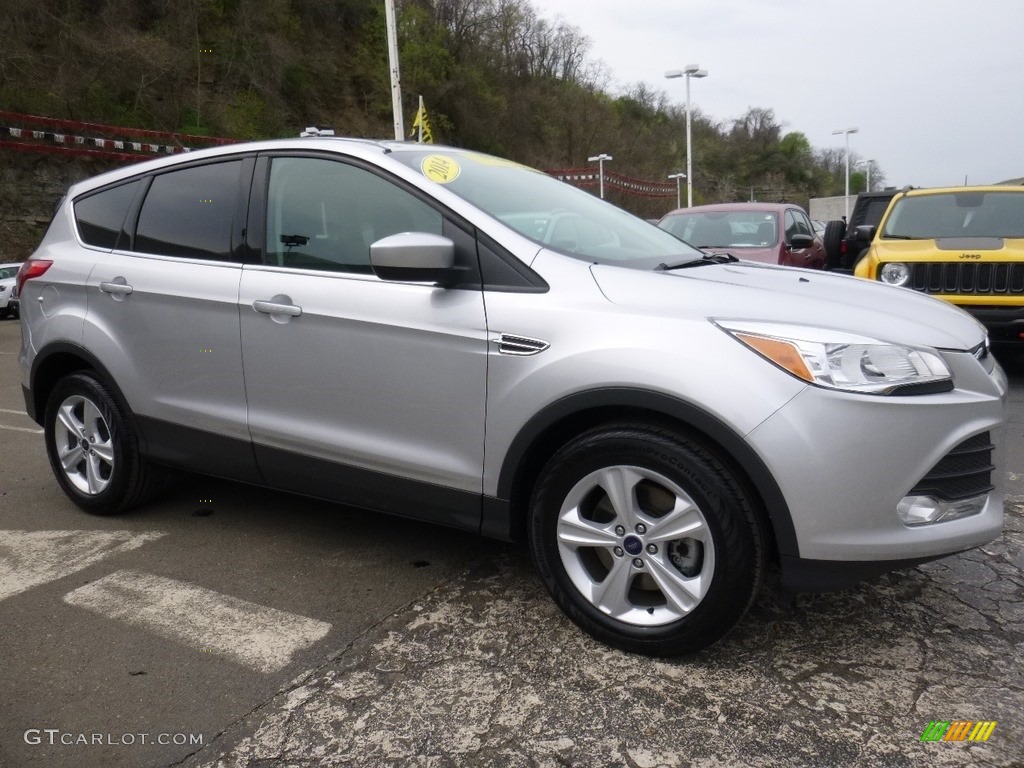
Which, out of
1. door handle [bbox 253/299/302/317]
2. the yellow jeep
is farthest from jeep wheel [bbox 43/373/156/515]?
the yellow jeep

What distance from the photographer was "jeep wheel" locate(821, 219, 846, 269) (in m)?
10.1

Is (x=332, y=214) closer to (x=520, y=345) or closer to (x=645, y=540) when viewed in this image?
(x=520, y=345)

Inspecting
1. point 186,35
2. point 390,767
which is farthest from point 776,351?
point 186,35

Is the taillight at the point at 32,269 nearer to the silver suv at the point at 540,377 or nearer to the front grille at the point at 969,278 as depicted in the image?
the silver suv at the point at 540,377

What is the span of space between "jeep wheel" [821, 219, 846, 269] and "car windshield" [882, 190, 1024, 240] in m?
1.61

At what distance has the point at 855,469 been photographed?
2.46m

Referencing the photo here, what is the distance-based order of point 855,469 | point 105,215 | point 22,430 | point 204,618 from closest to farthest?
point 855,469, point 204,618, point 105,215, point 22,430

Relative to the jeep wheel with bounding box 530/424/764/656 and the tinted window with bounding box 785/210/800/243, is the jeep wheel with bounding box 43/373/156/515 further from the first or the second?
the tinted window with bounding box 785/210/800/243

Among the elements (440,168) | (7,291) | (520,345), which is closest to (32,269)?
(440,168)

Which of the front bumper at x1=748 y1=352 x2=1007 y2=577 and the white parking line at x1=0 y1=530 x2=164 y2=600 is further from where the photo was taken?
the white parking line at x1=0 y1=530 x2=164 y2=600

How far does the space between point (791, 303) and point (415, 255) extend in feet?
3.90

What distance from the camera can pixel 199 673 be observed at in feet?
9.18

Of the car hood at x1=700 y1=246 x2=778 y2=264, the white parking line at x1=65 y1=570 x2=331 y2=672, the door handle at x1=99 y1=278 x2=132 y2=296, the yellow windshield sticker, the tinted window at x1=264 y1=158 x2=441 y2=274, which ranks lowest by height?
the white parking line at x1=65 y1=570 x2=331 y2=672

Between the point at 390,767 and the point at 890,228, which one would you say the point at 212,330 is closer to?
the point at 390,767
